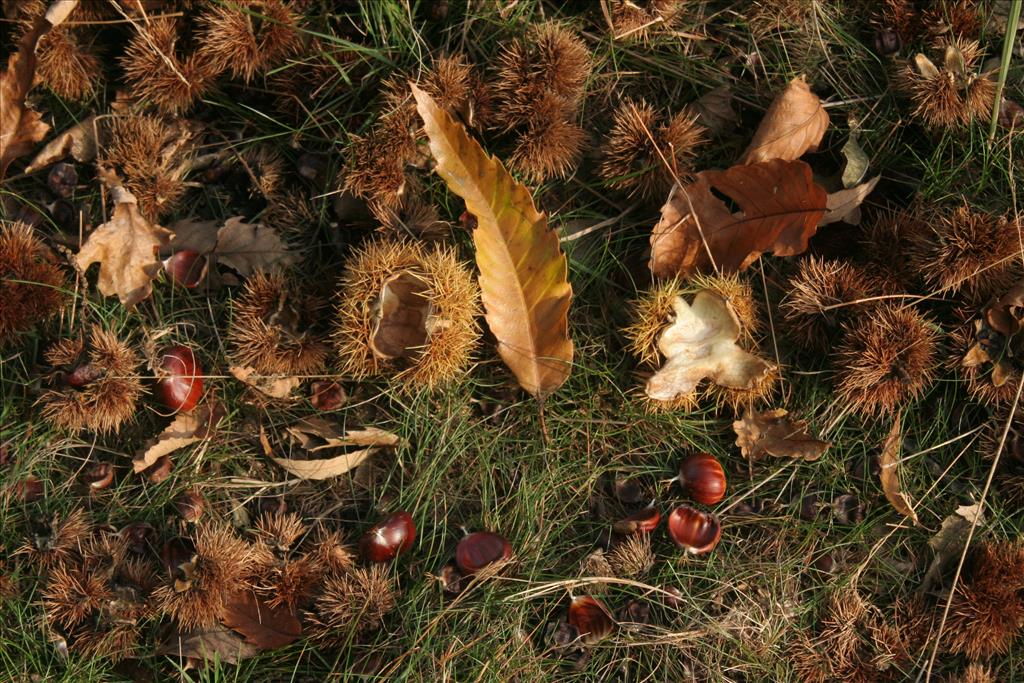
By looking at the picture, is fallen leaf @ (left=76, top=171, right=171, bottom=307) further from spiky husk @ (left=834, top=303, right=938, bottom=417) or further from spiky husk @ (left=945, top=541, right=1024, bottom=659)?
spiky husk @ (left=945, top=541, right=1024, bottom=659)

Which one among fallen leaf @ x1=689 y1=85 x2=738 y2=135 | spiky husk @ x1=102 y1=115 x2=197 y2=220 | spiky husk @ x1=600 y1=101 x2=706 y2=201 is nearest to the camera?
spiky husk @ x1=600 y1=101 x2=706 y2=201

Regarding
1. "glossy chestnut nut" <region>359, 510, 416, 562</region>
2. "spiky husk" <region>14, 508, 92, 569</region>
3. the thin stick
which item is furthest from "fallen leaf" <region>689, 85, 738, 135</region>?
"spiky husk" <region>14, 508, 92, 569</region>

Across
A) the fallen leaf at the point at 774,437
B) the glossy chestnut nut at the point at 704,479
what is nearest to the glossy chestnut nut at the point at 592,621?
the glossy chestnut nut at the point at 704,479

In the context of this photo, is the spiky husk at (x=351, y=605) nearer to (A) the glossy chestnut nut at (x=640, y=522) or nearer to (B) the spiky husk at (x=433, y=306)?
(B) the spiky husk at (x=433, y=306)

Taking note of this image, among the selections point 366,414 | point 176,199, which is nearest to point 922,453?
point 366,414

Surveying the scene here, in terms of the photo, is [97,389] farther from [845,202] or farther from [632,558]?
[845,202]

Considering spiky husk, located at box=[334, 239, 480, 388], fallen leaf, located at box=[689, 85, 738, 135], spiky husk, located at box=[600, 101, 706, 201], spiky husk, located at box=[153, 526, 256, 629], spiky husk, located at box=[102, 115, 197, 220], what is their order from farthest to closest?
1. fallen leaf, located at box=[689, 85, 738, 135]
2. spiky husk, located at box=[102, 115, 197, 220]
3. spiky husk, located at box=[600, 101, 706, 201]
4. spiky husk, located at box=[153, 526, 256, 629]
5. spiky husk, located at box=[334, 239, 480, 388]

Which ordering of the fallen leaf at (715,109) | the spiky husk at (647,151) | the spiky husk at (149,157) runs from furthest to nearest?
the fallen leaf at (715,109) → the spiky husk at (149,157) → the spiky husk at (647,151)
